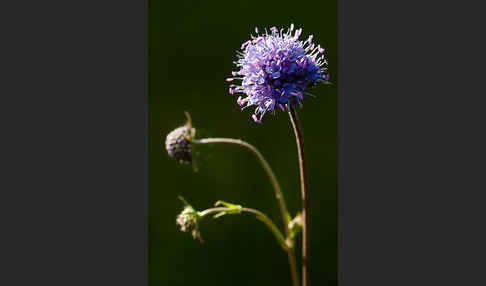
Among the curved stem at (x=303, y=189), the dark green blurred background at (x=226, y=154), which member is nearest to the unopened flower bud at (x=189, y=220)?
the curved stem at (x=303, y=189)

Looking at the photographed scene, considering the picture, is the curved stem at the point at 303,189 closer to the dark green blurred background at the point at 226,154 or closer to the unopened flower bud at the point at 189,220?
the unopened flower bud at the point at 189,220

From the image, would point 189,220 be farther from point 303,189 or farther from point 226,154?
point 226,154

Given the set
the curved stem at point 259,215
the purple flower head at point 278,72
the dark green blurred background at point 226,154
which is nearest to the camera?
the purple flower head at point 278,72

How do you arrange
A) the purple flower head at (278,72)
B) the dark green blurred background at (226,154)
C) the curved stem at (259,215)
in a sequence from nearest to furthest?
the purple flower head at (278,72)
the curved stem at (259,215)
the dark green blurred background at (226,154)

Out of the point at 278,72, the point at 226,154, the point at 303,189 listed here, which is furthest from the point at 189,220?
the point at 226,154

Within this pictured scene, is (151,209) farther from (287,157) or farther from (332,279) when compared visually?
(332,279)
